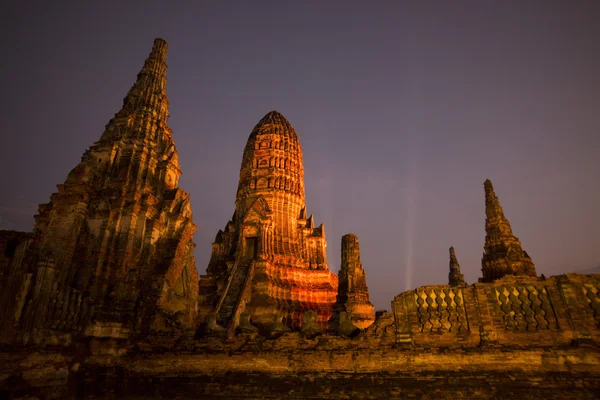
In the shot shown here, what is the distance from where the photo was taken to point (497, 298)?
11367 millimetres

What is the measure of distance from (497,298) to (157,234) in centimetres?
1543

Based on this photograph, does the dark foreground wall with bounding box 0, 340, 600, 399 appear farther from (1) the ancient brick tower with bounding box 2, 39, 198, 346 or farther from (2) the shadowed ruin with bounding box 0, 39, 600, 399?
(1) the ancient brick tower with bounding box 2, 39, 198, 346

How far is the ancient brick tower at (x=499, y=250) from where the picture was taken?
19.7m

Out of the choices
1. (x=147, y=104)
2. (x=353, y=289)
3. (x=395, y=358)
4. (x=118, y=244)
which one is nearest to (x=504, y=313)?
(x=395, y=358)

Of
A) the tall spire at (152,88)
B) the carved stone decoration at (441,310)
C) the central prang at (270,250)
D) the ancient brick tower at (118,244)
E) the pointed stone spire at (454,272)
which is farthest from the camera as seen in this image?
the pointed stone spire at (454,272)

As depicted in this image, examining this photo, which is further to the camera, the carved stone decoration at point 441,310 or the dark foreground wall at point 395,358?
the carved stone decoration at point 441,310

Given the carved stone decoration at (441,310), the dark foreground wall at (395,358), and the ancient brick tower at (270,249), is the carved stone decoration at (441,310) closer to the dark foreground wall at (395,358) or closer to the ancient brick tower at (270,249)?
the dark foreground wall at (395,358)

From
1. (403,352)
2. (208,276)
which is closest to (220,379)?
(403,352)

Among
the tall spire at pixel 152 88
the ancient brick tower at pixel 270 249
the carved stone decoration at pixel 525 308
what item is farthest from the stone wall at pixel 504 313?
the tall spire at pixel 152 88

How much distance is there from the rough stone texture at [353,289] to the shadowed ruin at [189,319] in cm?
8

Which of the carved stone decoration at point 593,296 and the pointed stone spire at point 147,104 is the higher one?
the pointed stone spire at point 147,104

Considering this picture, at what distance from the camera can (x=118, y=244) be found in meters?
Result: 17.1

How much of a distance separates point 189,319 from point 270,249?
34.7ft

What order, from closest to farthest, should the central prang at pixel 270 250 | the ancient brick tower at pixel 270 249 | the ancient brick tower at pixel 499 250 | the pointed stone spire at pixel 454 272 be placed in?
the ancient brick tower at pixel 499 250, the central prang at pixel 270 250, the ancient brick tower at pixel 270 249, the pointed stone spire at pixel 454 272
